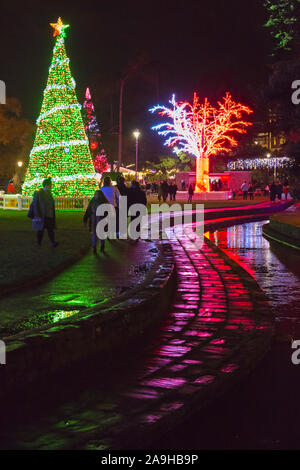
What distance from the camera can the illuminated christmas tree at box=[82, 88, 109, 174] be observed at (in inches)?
2438

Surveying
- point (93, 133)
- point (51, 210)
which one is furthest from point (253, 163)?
point (51, 210)

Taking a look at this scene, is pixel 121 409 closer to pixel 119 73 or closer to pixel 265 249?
pixel 265 249

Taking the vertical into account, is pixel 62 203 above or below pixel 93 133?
below

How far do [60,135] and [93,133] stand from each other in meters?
35.6

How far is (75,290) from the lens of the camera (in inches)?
335

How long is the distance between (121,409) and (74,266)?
7.10 metres

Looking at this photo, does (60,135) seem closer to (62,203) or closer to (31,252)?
(62,203)

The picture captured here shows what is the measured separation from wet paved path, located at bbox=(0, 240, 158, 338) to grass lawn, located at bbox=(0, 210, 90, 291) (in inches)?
12.9

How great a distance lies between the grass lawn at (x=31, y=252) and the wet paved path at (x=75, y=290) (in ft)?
1.08

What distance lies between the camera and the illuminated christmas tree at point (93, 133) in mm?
61938

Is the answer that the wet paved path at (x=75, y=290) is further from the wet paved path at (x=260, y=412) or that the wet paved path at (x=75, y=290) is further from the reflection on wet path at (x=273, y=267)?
the wet paved path at (x=260, y=412)

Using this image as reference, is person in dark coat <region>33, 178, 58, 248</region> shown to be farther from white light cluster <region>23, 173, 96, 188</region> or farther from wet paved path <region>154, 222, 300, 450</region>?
white light cluster <region>23, 173, 96, 188</region>

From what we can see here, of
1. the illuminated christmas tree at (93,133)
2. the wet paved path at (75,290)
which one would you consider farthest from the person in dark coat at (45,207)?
the illuminated christmas tree at (93,133)
